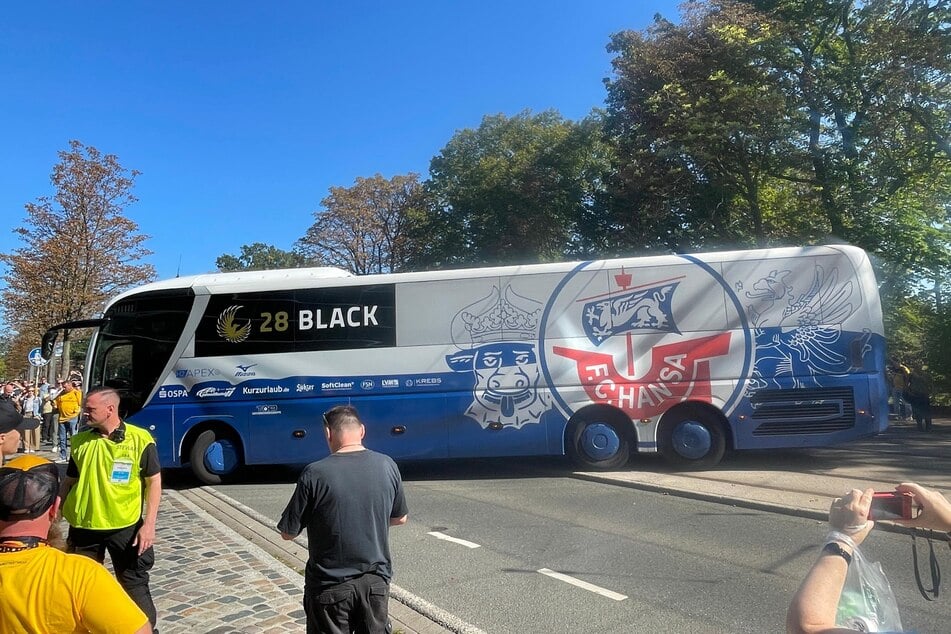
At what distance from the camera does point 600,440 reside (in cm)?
1066

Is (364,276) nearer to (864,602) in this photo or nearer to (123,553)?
(123,553)

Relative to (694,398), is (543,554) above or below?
below

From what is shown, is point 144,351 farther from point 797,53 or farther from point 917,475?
point 797,53

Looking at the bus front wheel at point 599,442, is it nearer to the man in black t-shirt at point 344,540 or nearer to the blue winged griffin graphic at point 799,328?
the blue winged griffin graphic at point 799,328

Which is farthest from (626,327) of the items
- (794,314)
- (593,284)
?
(794,314)

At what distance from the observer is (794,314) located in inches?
408

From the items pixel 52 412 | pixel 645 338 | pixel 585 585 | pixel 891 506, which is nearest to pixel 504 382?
pixel 645 338

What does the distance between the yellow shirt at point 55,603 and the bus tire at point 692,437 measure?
966 centimetres

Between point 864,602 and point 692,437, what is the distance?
29.9 ft

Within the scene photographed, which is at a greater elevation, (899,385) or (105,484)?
(105,484)

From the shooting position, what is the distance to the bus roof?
10.7m

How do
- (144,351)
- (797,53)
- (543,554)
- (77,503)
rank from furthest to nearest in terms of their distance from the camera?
1. (797,53)
2. (144,351)
3. (543,554)
4. (77,503)

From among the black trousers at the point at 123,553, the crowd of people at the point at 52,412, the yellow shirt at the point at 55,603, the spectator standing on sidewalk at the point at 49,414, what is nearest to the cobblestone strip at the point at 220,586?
the black trousers at the point at 123,553

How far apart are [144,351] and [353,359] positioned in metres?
3.59
